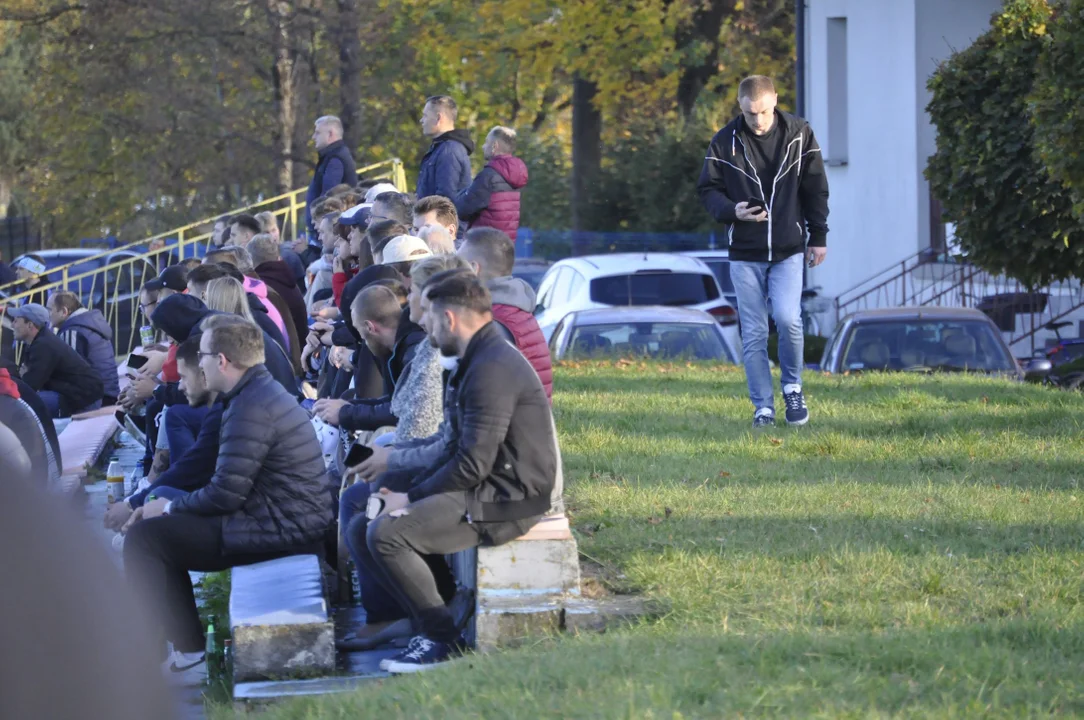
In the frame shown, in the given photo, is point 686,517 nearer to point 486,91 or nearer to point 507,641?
point 507,641

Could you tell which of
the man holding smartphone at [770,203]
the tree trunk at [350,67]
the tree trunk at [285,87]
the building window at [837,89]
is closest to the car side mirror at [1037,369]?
the man holding smartphone at [770,203]

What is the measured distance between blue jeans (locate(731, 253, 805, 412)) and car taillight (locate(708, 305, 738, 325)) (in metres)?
9.25

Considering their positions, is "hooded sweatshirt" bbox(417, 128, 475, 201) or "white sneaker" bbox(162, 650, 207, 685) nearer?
"white sneaker" bbox(162, 650, 207, 685)

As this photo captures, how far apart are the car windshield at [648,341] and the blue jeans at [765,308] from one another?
631 centimetres

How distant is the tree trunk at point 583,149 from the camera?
116 feet

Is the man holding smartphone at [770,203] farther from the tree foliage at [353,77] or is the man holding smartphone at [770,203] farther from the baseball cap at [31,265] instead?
the tree foliage at [353,77]

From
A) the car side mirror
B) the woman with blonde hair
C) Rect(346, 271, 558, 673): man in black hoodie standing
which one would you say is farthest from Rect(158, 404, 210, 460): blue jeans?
the car side mirror

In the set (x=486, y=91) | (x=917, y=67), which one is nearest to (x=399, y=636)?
(x=917, y=67)

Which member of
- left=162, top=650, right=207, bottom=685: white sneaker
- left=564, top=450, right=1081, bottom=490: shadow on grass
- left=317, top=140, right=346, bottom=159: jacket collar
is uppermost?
left=317, top=140, right=346, bottom=159: jacket collar

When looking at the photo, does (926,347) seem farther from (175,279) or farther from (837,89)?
(837,89)

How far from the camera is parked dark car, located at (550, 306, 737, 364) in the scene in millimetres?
16188

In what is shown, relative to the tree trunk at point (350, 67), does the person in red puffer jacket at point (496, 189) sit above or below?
below

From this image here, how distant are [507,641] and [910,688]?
184 centimetres

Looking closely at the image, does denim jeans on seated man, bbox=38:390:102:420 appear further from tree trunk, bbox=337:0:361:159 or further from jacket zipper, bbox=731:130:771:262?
tree trunk, bbox=337:0:361:159
